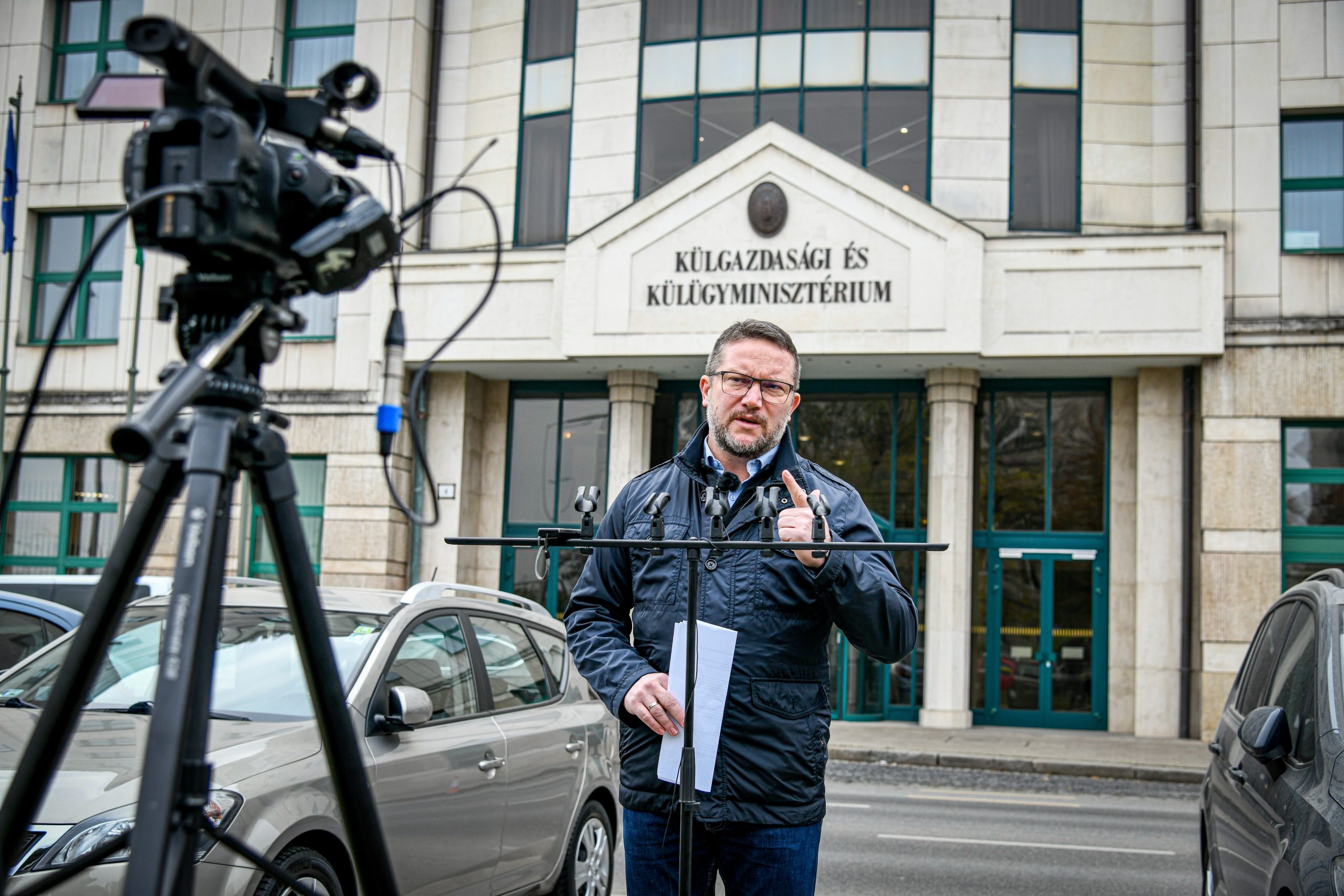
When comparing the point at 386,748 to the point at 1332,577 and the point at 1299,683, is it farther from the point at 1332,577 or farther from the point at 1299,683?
the point at 1332,577

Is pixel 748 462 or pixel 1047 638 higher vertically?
pixel 748 462

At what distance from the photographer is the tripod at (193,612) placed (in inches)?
66.0

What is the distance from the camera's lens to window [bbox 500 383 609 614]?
21.4 meters

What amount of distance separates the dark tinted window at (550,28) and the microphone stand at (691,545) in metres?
19.8

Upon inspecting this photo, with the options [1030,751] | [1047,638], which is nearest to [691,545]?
[1030,751]

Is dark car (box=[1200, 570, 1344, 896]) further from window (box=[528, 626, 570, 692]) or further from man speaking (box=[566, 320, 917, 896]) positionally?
window (box=[528, 626, 570, 692])

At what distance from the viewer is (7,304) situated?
2173cm

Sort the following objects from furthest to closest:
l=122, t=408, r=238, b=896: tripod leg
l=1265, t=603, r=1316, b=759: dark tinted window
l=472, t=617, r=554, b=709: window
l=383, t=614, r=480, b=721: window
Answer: l=472, t=617, r=554, b=709: window < l=383, t=614, r=480, b=721: window < l=1265, t=603, r=1316, b=759: dark tinted window < l=122, t=408, r=238, b=896: tripod leg

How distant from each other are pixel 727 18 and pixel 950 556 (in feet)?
31.2

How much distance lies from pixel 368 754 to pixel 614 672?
1972 mm

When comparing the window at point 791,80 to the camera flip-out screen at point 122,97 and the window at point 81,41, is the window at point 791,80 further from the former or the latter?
the camera flip-out screen at point 122,97

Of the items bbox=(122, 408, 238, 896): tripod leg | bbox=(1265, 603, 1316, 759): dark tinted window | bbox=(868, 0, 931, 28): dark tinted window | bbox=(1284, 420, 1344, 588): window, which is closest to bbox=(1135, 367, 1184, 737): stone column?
bbox=(1284, 420, 1344, 588): window

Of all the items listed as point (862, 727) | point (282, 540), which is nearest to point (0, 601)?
point (282, 540)

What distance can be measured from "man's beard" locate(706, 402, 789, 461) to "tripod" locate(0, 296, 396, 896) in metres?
1.48
